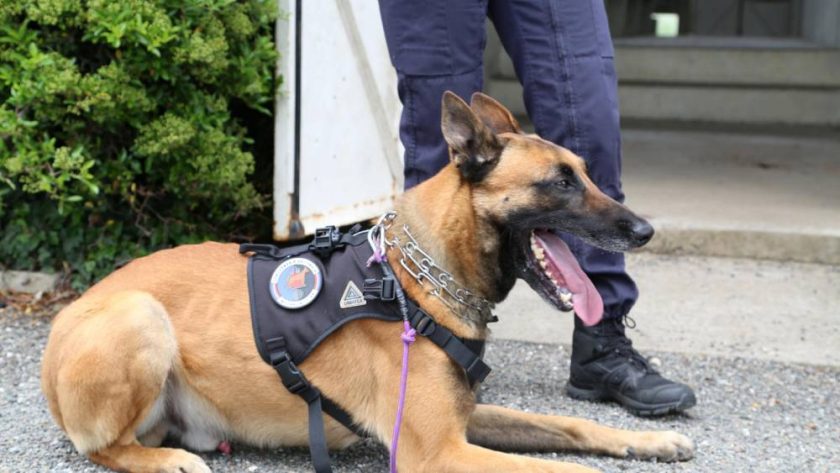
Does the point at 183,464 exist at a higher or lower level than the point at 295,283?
lower

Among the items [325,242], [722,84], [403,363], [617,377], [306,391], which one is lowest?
[722,84]

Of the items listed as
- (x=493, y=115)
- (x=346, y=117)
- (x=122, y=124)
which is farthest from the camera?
(x=346, y=117)

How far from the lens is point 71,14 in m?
4.76

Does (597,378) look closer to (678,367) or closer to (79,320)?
(678,367)

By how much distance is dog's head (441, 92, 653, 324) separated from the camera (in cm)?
321

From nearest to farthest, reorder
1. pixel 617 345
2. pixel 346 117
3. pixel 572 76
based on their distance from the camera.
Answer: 1. pixel 572 76
2. pixel 617 345
3. pixel 346 117

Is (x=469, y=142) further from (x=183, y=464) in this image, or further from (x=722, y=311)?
(x=722, y=311)

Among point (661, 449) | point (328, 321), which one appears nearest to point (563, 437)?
point (661, 449)

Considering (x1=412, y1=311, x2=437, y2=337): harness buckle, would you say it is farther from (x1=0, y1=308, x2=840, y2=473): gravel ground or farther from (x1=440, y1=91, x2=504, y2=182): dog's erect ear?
(x1=0, y1=308, x2=840, y2=473): gravel ground

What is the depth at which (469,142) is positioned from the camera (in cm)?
322

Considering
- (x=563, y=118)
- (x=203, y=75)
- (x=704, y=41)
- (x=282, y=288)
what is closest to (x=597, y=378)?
(x=563, y=118)

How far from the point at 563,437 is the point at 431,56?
137 centimetres

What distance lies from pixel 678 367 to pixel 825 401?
1.96 feet

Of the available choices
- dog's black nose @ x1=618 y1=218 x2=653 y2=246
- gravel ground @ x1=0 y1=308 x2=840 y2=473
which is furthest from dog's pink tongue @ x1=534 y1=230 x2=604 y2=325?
gravel ground @ x1=0 y1=308 x2=840 y2=473
